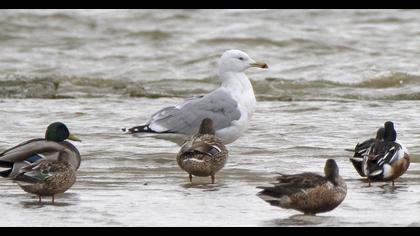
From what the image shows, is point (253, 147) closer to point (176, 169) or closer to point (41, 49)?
point (176, 169)

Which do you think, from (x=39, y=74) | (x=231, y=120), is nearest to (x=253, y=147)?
(x=231, y=120)

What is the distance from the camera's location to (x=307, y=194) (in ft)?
26.0

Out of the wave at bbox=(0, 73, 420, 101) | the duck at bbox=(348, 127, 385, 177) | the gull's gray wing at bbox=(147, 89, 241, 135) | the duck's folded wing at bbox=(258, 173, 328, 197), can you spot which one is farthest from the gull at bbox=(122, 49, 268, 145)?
the wave at bbox=(0, 73, 420, 101)

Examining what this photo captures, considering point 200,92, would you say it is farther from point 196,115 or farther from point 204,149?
point 204,149

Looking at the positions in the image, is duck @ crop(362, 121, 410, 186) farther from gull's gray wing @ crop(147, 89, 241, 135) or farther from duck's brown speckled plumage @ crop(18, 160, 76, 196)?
duck's brown speckled plumage @ crop(18, 160, 76, 196)

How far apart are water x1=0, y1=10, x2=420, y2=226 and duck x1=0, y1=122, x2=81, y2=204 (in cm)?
16

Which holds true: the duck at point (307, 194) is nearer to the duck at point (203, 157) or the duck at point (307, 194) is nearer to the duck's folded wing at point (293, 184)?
the duck's folded wing at point (293, 184)

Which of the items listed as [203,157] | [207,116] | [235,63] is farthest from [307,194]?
[235,63]

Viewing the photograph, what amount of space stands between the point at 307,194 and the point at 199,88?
11.7 meters

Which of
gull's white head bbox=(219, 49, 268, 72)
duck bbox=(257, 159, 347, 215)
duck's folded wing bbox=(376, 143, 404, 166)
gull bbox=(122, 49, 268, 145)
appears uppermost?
gull's white head bbox=(219, 49, 268, 72)

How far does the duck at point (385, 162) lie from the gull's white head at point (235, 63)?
316cm

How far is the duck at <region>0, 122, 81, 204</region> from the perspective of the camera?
8.60 meters

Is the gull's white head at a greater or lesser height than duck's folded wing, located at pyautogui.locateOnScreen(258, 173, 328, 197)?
greater

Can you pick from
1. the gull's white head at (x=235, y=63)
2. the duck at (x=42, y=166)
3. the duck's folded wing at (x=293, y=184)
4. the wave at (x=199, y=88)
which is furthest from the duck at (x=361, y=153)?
the wave at (x=199, y=88)
